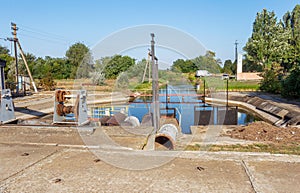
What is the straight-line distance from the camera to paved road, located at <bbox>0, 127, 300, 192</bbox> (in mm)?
1841

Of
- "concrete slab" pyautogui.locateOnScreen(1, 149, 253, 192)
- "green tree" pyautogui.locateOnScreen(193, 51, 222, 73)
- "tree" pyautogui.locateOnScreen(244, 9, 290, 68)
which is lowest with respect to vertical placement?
"concrete slab" pyautogui.locateOnScreen(1, 149, 253, 192)

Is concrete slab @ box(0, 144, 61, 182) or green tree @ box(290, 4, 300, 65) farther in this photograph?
green tree @ box(290, 4, 300, 65)

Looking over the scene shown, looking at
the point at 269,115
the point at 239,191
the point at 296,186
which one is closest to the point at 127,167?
the point at 239,191

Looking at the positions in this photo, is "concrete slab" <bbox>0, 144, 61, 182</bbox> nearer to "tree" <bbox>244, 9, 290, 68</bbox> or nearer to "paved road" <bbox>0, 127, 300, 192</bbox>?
"paved road" <bbox>0, 127, 300, 192</bbox>

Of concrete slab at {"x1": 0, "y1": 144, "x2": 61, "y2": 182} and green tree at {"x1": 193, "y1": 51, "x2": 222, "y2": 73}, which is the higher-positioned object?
green tree at {"x1": 193, "y1": 51, "x2": 222, "y2": 73}

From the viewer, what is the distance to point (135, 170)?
7.07 feet

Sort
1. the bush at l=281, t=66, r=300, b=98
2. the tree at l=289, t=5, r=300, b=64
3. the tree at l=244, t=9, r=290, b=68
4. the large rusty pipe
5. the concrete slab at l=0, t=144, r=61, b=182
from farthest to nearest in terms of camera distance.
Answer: the tree at l=289, t=5, r=300, b=64 → the tree at l=244, t=9, r=290, b=68 → the bush at l=281, t=66, r=300, b=98 → the large rusty pipe → the concrete slab at l=0, t=144, r=61, b=182

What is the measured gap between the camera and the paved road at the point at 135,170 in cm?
184

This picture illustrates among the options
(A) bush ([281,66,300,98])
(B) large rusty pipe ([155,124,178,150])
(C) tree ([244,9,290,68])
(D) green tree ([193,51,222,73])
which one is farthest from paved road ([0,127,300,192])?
(C) tree ([244,9,290,68])

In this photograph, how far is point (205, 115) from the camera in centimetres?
1006

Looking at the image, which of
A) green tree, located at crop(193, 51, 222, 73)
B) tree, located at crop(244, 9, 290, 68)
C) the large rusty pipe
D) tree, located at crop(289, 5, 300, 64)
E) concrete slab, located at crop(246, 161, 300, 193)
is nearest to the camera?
concrete slab, located at crop(246, 161, 300, 193)

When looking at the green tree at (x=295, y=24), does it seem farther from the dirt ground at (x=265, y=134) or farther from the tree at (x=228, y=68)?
the dirt ground at (x=265, y=134)

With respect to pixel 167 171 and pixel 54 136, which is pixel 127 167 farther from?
pixel 54 136

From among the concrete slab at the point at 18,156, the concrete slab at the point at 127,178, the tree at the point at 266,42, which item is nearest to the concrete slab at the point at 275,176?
the concrete slab at the point at 127,178
